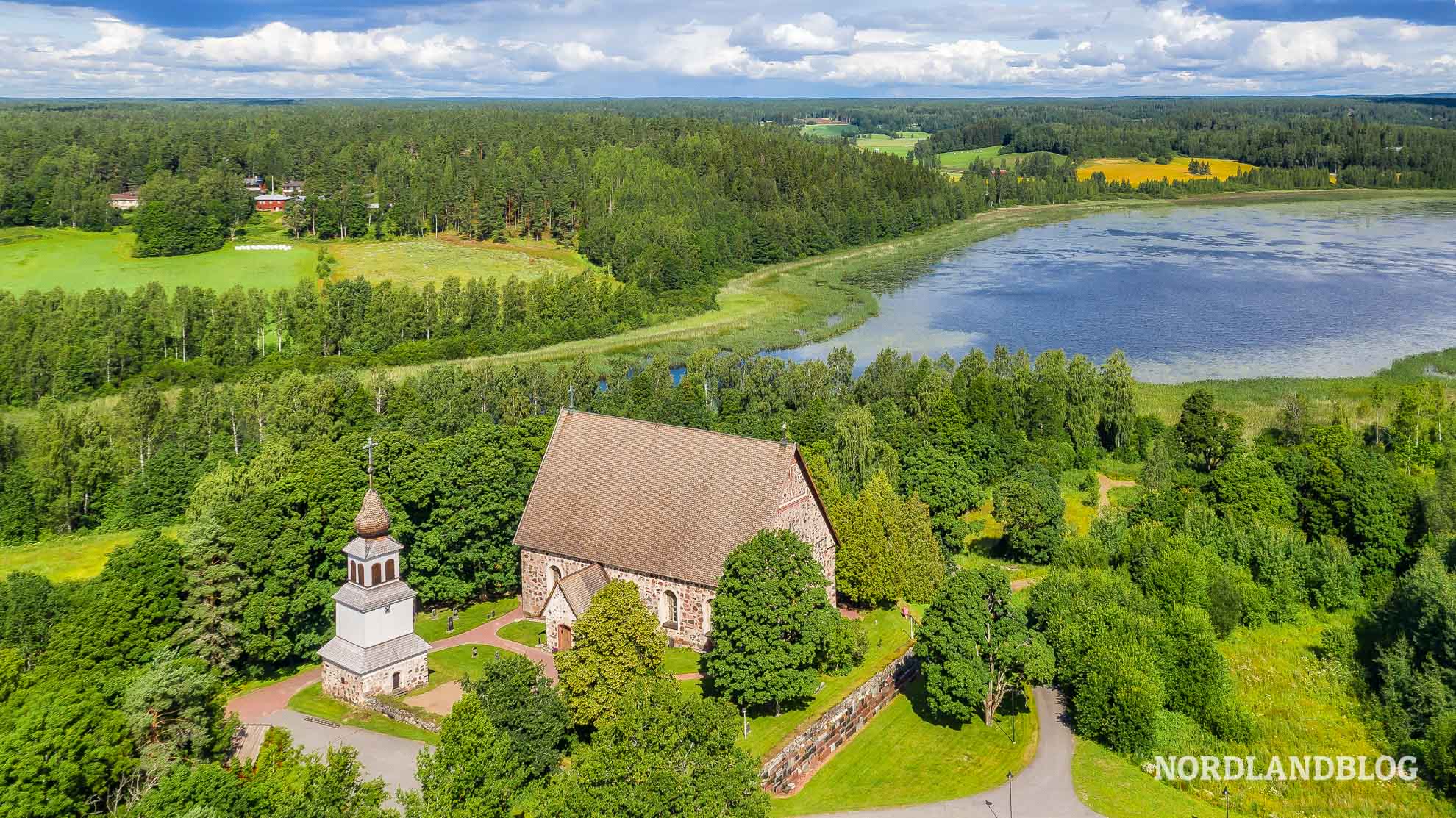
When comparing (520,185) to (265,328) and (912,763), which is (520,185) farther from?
(912,763)

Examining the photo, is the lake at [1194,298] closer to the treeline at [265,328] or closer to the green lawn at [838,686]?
the treeline at [265,328]

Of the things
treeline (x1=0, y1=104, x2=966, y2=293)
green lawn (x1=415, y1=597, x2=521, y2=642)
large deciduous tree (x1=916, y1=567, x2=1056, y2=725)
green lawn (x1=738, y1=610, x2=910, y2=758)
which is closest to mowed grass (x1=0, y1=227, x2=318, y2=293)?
treeline (x1=0, y1=104, x2=966, y2=293)

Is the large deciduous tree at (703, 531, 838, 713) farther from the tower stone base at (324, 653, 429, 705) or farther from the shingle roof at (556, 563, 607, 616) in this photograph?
the tower stone base at (324, 653, 429, 705)

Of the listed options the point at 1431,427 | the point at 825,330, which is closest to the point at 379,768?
the point at 1431,427

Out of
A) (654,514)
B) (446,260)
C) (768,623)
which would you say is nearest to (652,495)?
(654,514)

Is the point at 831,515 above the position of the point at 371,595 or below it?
above

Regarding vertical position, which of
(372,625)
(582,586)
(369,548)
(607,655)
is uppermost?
(369,548)
